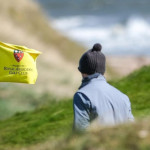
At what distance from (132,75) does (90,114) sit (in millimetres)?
6079

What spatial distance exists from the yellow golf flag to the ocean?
2403cm

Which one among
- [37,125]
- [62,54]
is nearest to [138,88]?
[37,125]

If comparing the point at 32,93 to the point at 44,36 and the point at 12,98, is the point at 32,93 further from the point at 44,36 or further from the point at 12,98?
the point at 44,36

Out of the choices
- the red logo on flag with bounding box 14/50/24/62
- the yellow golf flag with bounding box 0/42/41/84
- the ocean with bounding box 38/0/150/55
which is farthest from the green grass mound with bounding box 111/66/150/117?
the ocean with bounding box 38/0/150/55

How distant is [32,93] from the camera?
52.5 ft

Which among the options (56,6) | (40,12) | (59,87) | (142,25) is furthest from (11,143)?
(56,6)

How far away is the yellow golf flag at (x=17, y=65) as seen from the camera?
5.87 meters

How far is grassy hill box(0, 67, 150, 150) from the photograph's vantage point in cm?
347

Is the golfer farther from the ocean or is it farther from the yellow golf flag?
the ocean

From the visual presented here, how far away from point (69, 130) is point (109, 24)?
3655 centimetres

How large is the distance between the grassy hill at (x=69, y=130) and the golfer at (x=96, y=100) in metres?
0.25

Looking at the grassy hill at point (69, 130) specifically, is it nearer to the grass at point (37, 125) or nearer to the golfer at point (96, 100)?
the grass at point (37, 125)

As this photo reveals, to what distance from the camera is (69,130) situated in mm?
4953

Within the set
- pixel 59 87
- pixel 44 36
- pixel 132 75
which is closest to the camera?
pixel 132 75
